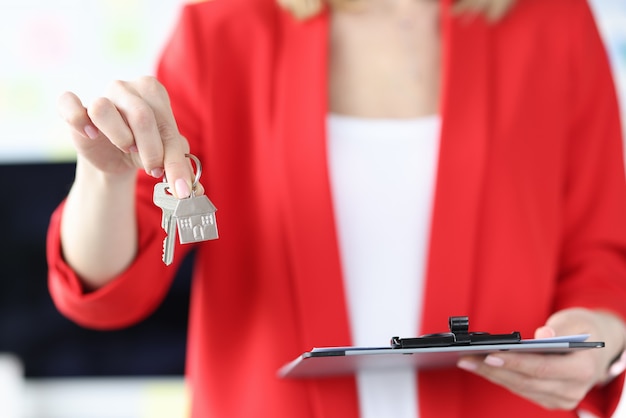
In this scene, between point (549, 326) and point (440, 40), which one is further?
point (440, 40)

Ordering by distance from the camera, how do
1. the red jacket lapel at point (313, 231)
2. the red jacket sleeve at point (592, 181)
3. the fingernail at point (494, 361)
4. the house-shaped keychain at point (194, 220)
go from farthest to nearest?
the red jacket sleeve at point (592, 181)
the red jacket lapel at point (313, 231)
the fingernail at point (494, 361)
the house-shaped keychain at point (194, 220)

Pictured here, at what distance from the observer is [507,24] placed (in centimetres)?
98

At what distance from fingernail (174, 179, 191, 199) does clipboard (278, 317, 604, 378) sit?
0.16 metres

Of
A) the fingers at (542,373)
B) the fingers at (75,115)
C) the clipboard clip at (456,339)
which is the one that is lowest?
the fingers at (542,373)

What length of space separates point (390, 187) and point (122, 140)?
→ 0.38 meters

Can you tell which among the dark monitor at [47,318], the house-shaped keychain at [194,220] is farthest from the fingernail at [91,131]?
the dark monitor at [47,318]

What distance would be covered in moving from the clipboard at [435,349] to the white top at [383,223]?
0.11 m

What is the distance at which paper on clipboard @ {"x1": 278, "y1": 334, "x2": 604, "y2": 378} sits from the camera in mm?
606

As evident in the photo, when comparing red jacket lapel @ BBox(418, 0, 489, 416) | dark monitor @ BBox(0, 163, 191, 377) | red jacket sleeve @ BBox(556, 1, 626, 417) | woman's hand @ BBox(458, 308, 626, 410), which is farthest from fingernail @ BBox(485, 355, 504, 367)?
dark monitor @ BBox(0, 163, 191, 377)

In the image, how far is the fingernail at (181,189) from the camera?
0.55 meters

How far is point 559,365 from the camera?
74cm

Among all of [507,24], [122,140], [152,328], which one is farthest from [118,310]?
[152,328]

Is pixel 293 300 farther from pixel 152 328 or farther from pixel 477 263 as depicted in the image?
pixel 152 328

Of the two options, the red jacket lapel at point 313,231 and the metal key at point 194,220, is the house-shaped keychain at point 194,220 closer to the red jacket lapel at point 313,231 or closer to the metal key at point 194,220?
the metal key at point 194,220
